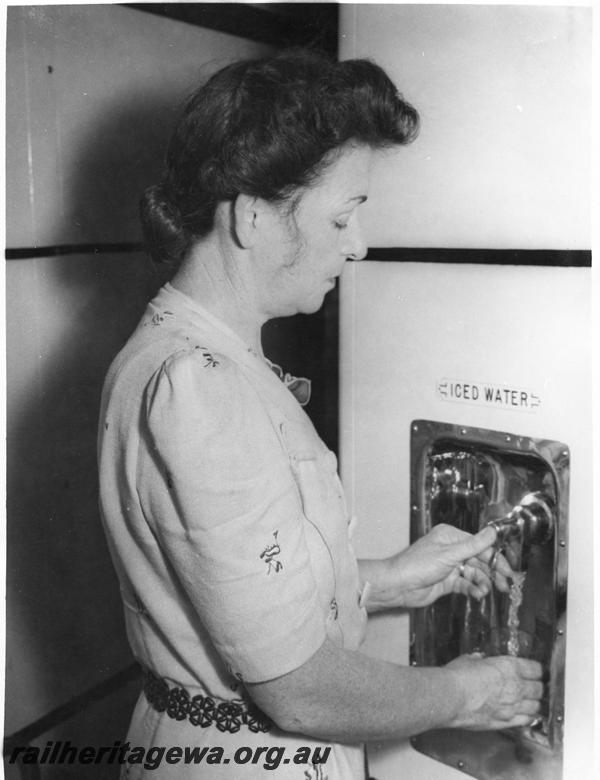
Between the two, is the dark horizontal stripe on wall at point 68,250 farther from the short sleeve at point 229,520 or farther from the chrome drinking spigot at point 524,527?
the chrome drinking spigot at point 524,527

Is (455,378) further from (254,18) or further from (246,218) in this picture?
(254,18)

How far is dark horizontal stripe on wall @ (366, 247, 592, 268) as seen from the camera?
3.33ft

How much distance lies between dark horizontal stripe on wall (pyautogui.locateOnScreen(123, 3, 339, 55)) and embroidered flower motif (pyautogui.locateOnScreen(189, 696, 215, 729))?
101 cm

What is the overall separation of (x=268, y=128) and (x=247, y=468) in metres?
0.35

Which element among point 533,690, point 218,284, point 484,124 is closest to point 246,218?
point 218,284

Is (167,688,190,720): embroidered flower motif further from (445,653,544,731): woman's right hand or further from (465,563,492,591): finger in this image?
(465,563,492,591): finger

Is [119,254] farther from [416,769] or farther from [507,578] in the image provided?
[416,769]

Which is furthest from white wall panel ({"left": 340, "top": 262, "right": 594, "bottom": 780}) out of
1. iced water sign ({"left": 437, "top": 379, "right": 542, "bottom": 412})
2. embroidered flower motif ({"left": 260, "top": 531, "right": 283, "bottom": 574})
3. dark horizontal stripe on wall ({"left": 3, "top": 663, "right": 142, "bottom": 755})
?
dark horizontal stripe on wall ({"left": 3, "top": 663, "right": 142, "bottom": 755})

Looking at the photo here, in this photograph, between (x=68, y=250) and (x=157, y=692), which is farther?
(x=68, y=250)

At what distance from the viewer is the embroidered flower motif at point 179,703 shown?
93 centimetres

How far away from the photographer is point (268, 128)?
33.8 inches

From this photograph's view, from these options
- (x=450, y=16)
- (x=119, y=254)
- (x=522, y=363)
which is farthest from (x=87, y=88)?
(x=522, y=363)

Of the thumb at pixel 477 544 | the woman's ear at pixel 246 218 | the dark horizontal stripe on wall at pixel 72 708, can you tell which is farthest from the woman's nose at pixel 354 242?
the dark horizontal stripe on wall at pixel 72 708

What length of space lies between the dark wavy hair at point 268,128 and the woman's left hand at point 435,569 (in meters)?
0.55
